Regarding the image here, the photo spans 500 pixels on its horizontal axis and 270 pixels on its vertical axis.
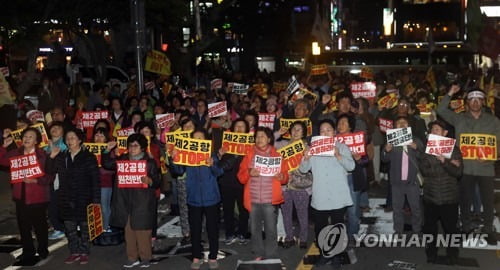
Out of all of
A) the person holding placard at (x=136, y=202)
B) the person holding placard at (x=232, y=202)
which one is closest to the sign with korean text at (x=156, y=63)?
the person holding placard at (x=232, y=202)

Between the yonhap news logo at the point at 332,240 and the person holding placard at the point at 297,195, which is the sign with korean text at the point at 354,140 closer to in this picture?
the person holding placard at the point at 297,195

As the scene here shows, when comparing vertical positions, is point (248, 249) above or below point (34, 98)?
below

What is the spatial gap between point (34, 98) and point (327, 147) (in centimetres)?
1715

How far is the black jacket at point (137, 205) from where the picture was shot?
754cm

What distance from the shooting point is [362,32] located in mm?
98938

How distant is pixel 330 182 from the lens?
7406 millimetres

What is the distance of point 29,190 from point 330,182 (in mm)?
3416

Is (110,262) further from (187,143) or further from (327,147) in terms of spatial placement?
(327,147)

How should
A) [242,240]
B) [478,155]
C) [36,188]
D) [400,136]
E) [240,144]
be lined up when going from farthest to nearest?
1. [242,240]
2. [478,155]
3. [240,144]
4. [400,136]
5. [36,188]

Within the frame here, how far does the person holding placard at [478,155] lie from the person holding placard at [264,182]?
2.51 meters

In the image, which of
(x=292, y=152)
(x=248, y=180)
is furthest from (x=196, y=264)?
(x=292, y=152)

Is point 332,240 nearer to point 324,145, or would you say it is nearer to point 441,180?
point 324,145

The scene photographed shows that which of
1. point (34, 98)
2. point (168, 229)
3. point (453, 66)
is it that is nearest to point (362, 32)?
point (453, 66)

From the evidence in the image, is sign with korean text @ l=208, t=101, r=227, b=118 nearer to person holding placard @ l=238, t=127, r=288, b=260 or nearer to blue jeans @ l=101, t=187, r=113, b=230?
blue jeans @ l=101, t=187, r=113, b=230
